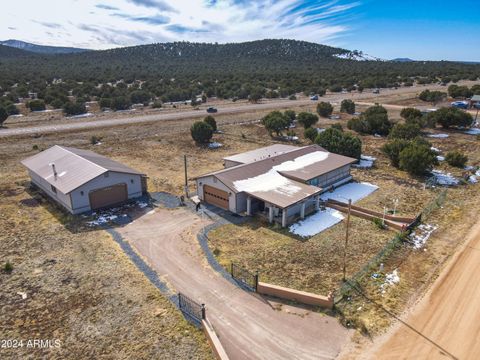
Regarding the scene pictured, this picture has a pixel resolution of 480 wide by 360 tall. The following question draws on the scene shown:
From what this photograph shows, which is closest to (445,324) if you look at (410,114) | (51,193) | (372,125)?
(51,193)

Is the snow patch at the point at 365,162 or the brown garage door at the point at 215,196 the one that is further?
the snow patch at the point at 365,162

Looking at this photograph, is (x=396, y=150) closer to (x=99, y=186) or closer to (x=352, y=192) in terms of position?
(x=352, y=192)

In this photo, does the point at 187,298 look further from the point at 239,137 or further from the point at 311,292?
the point at 239,137

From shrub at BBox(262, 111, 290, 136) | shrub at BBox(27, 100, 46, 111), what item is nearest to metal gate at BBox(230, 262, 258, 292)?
shrub at BBox(262, 111, 290, 136)

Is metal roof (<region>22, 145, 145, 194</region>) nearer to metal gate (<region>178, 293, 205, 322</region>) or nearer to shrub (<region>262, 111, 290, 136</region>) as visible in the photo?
metal gate (<region>178, 293, 205, 322</region>)

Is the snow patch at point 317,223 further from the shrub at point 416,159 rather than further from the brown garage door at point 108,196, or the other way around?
the brown garage door at point 108,196

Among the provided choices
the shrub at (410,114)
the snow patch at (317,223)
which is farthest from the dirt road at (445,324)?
the shrub at (410,114)

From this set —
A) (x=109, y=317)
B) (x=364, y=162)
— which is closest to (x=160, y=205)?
(x=109, y=317)
